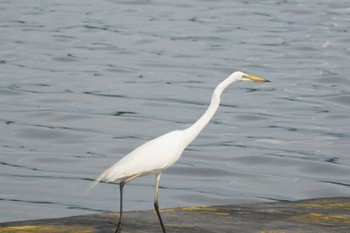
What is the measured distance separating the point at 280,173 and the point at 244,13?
14.9 metres

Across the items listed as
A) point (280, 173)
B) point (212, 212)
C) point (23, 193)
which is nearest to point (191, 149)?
point (280, 173)

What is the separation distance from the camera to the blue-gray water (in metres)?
13.0

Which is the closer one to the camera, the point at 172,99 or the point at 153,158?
the point at 153,158

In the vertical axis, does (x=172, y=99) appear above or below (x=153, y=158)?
below

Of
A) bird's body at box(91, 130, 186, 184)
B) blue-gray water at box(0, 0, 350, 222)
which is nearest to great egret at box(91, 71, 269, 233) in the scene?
bird's body at box(91, 130, 186, 184)

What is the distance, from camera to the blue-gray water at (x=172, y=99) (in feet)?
42.7

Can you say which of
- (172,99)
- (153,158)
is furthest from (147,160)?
(172,99)

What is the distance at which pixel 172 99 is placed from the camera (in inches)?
725

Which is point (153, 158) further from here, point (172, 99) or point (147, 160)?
point (172, 99)

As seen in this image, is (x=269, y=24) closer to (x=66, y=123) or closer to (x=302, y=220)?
(x=66, y=123)

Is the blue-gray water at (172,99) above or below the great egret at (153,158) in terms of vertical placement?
below

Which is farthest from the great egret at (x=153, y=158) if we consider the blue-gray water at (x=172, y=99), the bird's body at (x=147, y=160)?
the blue-gray water at (x=172, y=99)

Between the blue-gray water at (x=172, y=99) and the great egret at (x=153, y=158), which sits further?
the blue-gray water at (x=172, y=99)

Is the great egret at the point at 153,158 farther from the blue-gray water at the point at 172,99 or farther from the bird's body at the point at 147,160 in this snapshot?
the blue-gray water at the point at 172,99
